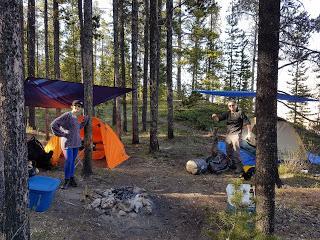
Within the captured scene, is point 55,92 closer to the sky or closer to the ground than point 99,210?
closer to the sky

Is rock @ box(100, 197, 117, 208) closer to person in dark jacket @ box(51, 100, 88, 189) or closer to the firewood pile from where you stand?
the firewood pile

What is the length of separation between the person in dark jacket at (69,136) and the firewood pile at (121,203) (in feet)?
2.86

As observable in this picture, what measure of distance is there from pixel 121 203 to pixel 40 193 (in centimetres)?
124

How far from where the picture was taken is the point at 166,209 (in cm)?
610

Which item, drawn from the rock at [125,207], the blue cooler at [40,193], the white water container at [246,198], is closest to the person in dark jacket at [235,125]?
the white water container at [246,198]

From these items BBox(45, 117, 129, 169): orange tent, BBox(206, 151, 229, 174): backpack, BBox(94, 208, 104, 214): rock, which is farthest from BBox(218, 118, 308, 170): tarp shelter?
BBox(94, 208, 104, 214): rock

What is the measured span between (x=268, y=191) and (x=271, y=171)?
0.88ft

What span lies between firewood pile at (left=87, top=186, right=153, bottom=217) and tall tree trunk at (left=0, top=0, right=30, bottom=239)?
2036 mm

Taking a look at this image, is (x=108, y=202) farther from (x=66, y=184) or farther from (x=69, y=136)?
(x=69, y=136)

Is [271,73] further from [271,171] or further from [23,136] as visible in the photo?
[23,136]

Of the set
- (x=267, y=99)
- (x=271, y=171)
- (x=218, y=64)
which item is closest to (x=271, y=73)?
(x=267, y=99)

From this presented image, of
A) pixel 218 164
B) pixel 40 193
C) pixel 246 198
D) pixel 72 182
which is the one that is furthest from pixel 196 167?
pixel 40 193

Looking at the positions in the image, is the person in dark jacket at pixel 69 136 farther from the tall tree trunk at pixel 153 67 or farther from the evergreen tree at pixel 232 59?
the evergreen tree at pixel 232 59

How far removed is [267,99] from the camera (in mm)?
4660
